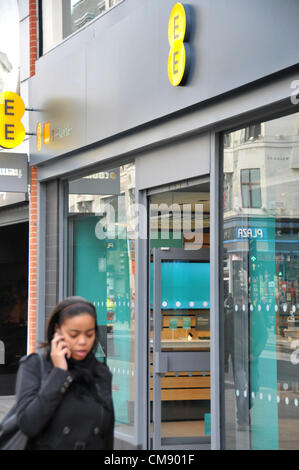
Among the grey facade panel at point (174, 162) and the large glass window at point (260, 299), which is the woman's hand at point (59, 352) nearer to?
the large glass window at point (260, 299)

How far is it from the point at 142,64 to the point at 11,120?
12.1 ft

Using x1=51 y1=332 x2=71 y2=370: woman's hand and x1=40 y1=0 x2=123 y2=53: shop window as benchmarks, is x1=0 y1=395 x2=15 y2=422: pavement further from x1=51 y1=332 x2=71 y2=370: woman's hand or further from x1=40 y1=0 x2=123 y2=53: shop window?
x1=51 y1=332 x2=71 y2=370: woman's hand

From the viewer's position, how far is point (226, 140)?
717 centimetres

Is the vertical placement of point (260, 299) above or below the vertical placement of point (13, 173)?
below

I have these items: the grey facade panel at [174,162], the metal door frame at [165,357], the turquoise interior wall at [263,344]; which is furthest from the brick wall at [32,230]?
the turquoise interior wall at [263,344]

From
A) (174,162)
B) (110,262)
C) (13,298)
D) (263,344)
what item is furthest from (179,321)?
(13,298)

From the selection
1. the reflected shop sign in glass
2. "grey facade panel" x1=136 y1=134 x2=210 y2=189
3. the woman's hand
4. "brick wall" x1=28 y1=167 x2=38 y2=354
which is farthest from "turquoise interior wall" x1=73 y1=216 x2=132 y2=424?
the woman's hand

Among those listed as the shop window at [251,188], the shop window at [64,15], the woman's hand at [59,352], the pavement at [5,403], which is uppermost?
the shop window at [64,15]

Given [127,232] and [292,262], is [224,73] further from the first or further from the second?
[127,232]

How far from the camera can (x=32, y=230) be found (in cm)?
1163

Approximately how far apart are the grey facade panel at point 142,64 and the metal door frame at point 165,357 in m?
1.56

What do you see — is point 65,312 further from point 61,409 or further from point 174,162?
point 174,162

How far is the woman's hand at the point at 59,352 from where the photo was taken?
347 cm

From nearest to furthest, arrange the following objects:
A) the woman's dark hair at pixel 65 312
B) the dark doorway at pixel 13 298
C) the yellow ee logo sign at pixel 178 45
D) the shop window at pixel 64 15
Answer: the woman's dark hair at pixel 65 312
the yellow ee logo sign at pixel 178 45
the shop window at pixel 64 15
the dark doorway at pixel 13 298
